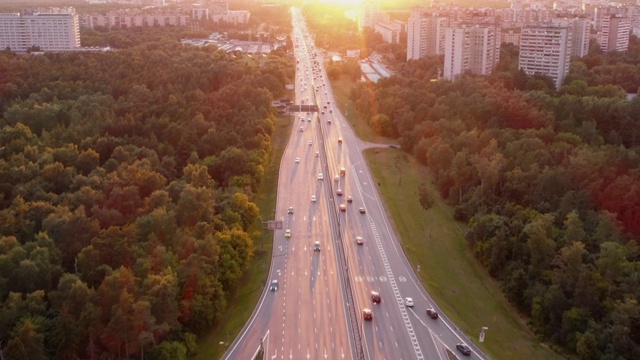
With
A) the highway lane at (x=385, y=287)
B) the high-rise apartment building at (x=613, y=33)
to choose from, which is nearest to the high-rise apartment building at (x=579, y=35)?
the high-rise apartment building at (x=613, y=33)

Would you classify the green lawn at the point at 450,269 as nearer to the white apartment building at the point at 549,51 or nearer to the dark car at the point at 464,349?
the dark car at the point at 464,349

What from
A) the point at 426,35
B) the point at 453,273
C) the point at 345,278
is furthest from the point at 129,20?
the point at 453,273

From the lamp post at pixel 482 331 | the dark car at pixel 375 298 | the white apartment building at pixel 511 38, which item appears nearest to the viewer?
the lamp post at pixel 482 331

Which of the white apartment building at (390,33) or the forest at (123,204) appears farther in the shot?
the white apartment building at (390,33)

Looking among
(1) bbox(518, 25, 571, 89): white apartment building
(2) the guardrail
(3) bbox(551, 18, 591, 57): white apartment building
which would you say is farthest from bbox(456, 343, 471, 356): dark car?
(3) bbox(551, 18, 591, 57): white apartment building

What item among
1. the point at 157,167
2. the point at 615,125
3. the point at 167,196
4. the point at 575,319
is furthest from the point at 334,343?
the point at 615,125

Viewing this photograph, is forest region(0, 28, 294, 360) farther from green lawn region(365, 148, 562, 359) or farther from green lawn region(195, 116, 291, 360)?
green lawn region(365, 148, 562, 359)

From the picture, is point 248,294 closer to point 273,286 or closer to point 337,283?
point 273,286
